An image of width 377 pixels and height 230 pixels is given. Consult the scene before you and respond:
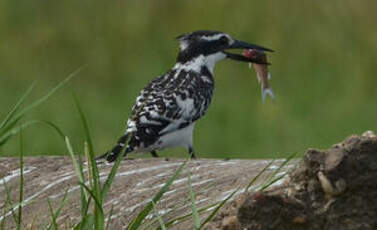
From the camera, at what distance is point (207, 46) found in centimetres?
1134

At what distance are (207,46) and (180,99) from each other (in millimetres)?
847

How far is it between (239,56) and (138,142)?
1.86 m

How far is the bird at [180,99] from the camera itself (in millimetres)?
10117

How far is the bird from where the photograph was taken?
1012 cm

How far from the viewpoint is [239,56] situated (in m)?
11.5

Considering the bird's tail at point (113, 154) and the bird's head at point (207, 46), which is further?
the bird's head at point (207, 46)

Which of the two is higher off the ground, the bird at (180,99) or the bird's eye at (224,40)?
the bird's eye at (224,40)

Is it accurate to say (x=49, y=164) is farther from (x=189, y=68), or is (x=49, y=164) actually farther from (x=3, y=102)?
(x=3, y=102)

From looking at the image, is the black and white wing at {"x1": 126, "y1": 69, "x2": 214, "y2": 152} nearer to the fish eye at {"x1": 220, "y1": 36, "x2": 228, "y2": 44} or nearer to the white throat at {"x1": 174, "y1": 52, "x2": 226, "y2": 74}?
the white throat at {"x1": 174, "y1": 52, "x2": 226, "y2": 74}

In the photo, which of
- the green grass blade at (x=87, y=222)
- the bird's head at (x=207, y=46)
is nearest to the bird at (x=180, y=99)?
the bird's head at (x=207, y=46)

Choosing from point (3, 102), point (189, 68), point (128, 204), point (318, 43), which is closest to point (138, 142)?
point (189, 68)

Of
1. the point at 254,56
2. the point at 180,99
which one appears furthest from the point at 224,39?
the point at 180,99

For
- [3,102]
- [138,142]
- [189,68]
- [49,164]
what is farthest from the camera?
[3,102]

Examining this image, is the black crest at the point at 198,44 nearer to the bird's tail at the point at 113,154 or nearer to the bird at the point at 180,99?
the bird at the point at 180,99
